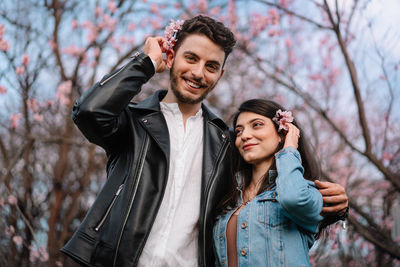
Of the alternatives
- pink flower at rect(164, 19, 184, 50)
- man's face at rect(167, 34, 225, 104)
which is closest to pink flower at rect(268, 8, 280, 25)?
pink flower at rect(164, 19, 184, 50)

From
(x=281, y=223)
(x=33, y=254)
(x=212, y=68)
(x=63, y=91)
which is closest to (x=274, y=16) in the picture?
(x=63, y=91)

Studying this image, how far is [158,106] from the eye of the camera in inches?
92.4

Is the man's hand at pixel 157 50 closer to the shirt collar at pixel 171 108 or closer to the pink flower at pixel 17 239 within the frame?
the shirt collar at pixel 171 108

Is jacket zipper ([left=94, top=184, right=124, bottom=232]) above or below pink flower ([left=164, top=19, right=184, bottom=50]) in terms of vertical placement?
below

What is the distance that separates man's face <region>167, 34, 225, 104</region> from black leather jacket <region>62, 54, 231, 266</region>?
0.72 ft

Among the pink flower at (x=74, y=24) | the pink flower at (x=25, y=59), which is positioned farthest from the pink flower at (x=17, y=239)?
the pink flower at (x=74, y=24)

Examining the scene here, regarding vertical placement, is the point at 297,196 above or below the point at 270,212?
above

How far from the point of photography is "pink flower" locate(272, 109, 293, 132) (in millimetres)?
2225

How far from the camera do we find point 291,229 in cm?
196

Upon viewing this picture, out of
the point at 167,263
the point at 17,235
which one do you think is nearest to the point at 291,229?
the point at 167,263

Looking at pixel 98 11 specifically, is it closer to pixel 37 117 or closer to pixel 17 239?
pixel 37 117

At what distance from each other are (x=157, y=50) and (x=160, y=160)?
70 centimetres

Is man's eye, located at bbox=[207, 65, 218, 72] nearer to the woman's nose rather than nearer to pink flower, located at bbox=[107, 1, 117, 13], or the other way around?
the woman's nose

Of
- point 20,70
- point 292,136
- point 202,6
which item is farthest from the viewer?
point 202,6
